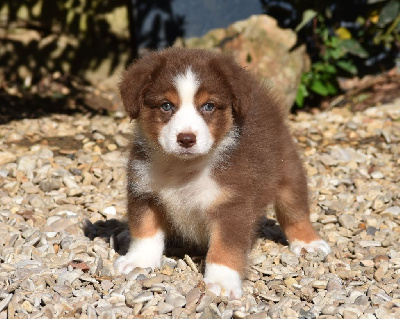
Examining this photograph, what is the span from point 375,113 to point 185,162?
176 inches

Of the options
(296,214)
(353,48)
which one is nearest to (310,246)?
(296,214)

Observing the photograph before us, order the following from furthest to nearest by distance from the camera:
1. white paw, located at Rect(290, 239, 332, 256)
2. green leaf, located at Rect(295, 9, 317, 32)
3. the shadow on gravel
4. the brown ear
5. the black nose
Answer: green leaf, located at Rect(295, 9, 317, 32) → white paw, located at Rect(290, 239, 332, 256) → the shadow on gravel → the brown ear → the black nose

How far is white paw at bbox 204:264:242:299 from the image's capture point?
3930 millimetres

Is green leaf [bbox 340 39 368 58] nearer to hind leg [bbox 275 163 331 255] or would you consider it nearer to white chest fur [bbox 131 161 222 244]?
hind leg [bbox 275 163 331 255]

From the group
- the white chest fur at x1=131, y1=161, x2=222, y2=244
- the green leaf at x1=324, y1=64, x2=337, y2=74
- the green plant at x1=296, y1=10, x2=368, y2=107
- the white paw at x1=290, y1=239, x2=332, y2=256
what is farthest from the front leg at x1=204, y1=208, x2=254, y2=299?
the green leaf at x1=324, y1=64, x2=337, y2=74

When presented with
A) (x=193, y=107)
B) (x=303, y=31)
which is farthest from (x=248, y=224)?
(x=303, y=31)

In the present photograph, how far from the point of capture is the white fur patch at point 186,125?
3.80 meters

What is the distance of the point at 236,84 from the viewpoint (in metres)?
4.00

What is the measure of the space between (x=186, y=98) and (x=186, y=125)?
19 cm

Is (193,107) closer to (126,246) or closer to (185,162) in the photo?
(185,162)

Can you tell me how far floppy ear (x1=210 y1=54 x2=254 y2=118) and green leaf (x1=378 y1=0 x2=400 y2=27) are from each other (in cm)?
471

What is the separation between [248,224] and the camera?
4070 millimetres

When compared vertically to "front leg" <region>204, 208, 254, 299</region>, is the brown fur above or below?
above

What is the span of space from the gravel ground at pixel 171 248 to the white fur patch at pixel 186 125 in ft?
2.65
